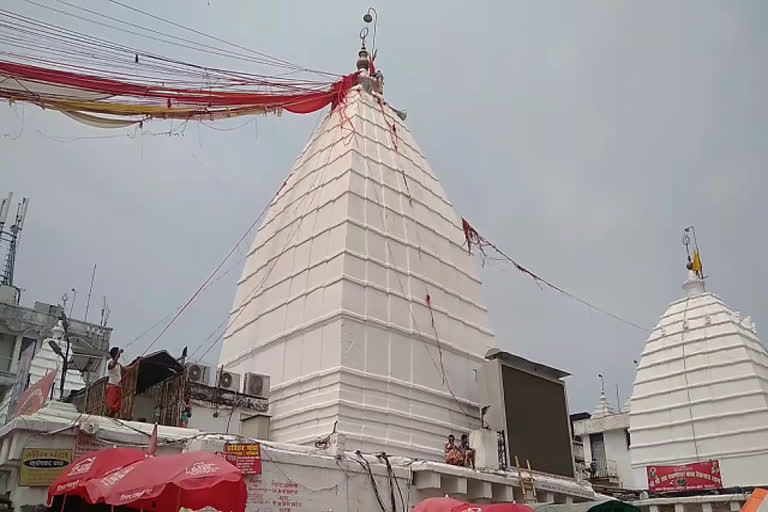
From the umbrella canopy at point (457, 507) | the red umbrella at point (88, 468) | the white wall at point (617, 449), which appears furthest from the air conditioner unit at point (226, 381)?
the white wall at point (617, 449)

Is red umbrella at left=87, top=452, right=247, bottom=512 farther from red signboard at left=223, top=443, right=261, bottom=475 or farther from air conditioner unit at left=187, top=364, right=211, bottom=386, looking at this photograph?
air conditioner unit at left=187, top=364, right=211, bottom=386

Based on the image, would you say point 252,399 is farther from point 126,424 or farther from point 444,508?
point 444,508

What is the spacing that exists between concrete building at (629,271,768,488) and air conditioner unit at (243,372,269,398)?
17529 mm

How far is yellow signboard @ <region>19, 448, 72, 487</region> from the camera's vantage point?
34.3ft

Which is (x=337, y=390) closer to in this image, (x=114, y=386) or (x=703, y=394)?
(x=114, y=386)

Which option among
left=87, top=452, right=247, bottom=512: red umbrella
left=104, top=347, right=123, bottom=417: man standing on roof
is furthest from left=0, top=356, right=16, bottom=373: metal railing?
left=87, top=452, right=247, bottom=512: red umbrella

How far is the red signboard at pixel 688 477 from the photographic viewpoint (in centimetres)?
2497

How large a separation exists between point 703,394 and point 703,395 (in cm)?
4

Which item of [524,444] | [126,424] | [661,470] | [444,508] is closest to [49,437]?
[126,424]

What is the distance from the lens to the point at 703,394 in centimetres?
2830

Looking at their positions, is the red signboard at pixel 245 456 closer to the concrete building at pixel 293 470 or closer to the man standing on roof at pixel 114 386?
the concrete building at pixel 293 470

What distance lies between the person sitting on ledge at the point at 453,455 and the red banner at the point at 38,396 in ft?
27.7

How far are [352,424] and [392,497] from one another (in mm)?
2265

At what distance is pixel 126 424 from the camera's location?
38.9 feet
